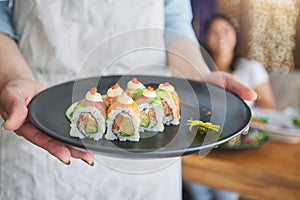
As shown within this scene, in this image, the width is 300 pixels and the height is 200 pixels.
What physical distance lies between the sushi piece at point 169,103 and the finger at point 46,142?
0.86 feet

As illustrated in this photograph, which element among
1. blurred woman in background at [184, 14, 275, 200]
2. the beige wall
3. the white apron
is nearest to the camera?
the white apron

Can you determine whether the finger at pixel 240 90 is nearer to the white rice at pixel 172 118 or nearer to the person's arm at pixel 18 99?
the white rice at pixel 172 118

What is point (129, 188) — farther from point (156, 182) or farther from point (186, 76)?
point (186, 76)

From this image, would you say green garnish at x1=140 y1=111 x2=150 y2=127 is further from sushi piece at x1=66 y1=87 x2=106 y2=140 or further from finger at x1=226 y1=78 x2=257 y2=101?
finger at x1=226 y1=78 x2=257 y2=101

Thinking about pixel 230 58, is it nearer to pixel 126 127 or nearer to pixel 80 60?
pixel 80 60

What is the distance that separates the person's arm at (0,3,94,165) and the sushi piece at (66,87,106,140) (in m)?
0.08

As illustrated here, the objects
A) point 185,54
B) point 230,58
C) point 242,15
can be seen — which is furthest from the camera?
point 242,15

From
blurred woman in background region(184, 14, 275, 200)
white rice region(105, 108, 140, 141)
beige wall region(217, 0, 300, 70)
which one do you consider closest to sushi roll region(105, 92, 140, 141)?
white rice region(105, 108, 140, 141)

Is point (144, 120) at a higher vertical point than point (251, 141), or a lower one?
higher

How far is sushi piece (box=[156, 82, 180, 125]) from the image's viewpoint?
0.87 m

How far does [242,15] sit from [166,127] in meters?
2.38

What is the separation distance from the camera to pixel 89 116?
0.86 m

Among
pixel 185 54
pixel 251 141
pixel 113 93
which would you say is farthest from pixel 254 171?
pixel 113 93

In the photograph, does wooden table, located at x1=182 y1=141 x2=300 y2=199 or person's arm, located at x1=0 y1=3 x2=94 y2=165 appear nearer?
person's arm, located at x1=0 y1=3 x2=94 y2=165
